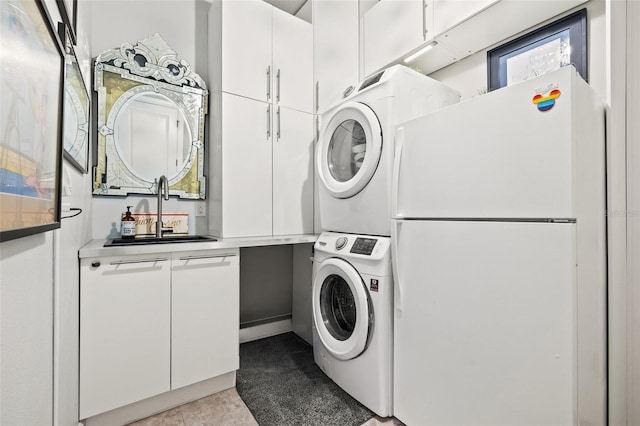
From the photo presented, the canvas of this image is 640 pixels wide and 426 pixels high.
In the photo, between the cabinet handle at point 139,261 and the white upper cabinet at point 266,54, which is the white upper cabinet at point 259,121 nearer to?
the white upper cabinet at point 266,54

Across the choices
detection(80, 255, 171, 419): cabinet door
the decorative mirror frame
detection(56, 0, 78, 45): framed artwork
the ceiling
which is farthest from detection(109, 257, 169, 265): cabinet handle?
the ceiling

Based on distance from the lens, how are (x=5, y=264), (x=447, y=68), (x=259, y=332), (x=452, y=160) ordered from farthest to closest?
(x=259, y=332) < (x=447, y=68) < (x=452, y=160) < (x=5, y=264)

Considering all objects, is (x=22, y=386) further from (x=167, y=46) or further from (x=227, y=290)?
(x=167, y=46)

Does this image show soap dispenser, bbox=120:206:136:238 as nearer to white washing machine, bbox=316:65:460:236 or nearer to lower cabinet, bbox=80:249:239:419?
lower cabinet, bbox=80:249:239:419

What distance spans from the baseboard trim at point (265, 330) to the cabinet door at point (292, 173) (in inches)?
37.0

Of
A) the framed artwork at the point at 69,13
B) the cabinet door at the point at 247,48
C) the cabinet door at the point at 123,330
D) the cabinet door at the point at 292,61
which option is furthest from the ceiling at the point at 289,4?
the cabinet door at the point at 123,330

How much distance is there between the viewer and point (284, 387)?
1.85 metres

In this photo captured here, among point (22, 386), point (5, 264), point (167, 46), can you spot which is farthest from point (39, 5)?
point (167, 46)

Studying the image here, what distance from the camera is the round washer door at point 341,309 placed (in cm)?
157

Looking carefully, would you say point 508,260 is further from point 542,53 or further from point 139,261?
point 139,261

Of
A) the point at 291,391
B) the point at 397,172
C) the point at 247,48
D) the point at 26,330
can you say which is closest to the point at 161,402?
the point at 291,391

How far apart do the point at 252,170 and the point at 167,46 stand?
113cm

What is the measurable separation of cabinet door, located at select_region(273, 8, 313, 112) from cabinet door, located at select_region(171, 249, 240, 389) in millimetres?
1321

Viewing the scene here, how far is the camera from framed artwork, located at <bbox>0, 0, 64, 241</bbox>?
49 centimetres
